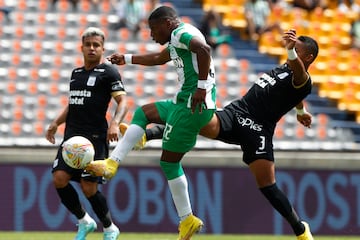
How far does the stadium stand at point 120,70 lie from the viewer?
1661 centimetres

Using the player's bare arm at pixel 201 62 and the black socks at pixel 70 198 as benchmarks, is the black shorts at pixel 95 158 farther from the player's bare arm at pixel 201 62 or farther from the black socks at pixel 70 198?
the player's bare arm at pixel 201 62

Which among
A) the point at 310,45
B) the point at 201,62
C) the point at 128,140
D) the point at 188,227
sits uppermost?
the point at 310,45

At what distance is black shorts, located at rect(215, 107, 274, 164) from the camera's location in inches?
392

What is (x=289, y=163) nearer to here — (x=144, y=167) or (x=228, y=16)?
(x=144, y=167)

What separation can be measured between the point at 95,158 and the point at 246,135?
169 centimetres

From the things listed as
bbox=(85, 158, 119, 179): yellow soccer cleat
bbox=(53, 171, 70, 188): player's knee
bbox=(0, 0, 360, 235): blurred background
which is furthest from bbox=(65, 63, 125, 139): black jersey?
bbox=(0, 0, 360, 235): blurred background

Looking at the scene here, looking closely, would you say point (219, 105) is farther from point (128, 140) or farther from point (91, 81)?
point (128, 140)

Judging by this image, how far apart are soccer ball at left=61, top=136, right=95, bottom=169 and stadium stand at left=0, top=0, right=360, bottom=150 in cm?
605

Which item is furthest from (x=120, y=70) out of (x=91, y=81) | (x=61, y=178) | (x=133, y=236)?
(x=61, y=178)

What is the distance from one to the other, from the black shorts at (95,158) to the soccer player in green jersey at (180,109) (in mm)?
1083

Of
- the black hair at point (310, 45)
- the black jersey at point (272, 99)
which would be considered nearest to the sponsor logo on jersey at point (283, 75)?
the black jersey at point (272, 99)

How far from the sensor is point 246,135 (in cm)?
1002

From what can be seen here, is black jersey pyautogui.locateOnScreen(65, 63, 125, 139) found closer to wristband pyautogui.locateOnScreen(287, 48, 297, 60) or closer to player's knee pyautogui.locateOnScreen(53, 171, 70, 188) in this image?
player's knee pyautogui.locateOnScreen(53, 171, 70, 188)

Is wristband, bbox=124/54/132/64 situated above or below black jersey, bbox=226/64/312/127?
above
